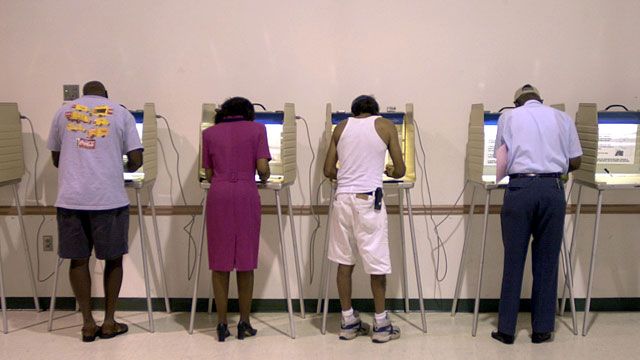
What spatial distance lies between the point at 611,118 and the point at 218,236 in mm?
2481

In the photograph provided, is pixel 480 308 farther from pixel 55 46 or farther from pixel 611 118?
pixel 55 46

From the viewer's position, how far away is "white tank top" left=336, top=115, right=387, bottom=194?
10.3ft

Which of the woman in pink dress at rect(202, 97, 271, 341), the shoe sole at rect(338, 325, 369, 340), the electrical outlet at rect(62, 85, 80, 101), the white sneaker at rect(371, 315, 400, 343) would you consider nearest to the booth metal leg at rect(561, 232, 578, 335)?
the white sneaker at rect(371, 315, 400, 343)

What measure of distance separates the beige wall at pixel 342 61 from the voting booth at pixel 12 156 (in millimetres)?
175

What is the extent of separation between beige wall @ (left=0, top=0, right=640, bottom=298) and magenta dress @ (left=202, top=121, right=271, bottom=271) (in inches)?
26.1

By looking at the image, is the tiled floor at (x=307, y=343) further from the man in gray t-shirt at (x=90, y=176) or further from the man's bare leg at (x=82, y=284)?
the man in gray t-shirt at (x=90, y=176)

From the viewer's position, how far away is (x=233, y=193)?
10.5 ft

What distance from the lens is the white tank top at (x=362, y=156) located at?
3.14 meters

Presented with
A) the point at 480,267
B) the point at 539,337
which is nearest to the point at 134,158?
the point at 480,267

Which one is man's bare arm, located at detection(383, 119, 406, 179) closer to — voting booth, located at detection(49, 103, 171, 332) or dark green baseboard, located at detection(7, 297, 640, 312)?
dark green baseboard, located at detection(7, 297, 640, 312)

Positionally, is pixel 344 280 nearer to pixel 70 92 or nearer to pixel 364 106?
pixel 364 106

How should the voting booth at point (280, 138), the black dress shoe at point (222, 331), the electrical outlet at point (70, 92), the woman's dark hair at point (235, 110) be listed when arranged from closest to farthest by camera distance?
the woman's dark hair at point (235, 110)
the black dress shoe at point (222, 331)
the voting booth at point (280, 138)
the electrical outlet at point (70, 92)

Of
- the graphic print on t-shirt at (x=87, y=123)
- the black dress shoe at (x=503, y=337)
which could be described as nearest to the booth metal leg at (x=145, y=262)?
the graphic print on t-shirt at (x=87, y=123)

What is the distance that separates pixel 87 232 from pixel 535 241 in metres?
2.46
